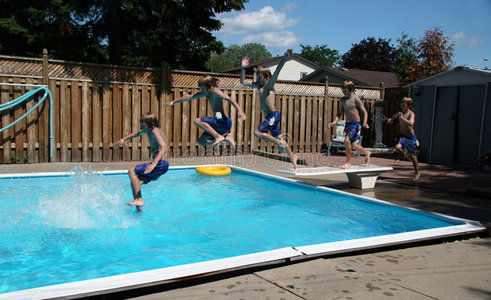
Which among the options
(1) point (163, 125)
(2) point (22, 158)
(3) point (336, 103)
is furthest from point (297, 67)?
(2) point (22, 158)

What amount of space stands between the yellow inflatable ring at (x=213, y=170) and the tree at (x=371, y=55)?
42936 mm

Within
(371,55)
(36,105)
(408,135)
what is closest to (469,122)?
(408,135)

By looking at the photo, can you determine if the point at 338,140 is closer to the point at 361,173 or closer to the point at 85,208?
the point at 361,173

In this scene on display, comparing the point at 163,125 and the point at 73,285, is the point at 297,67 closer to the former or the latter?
the point at 163,125

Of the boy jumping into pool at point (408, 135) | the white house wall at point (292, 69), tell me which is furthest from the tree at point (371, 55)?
the boy jumping into pool at point (408, 135)

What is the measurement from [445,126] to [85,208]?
10240mm

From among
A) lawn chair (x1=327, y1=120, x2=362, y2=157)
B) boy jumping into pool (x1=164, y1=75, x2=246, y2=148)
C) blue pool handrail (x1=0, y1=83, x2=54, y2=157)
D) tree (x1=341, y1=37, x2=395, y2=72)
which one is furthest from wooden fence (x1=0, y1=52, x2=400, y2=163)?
tree (x1=341, y1=37, x2=395, y2=72)

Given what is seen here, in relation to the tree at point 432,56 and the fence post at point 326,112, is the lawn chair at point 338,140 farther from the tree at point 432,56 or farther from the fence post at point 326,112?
the tree at point 432,56

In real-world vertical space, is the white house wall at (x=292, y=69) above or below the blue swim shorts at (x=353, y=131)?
above

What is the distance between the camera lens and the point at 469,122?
451 inches

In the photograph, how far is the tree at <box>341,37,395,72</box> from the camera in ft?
160

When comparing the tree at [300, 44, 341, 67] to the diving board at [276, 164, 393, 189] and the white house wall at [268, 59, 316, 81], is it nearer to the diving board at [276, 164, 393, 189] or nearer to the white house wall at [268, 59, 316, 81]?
the white house wall at [268, 59, 316, 81]

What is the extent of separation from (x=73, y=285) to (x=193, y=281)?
0.88m

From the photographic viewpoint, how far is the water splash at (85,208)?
559 cm
